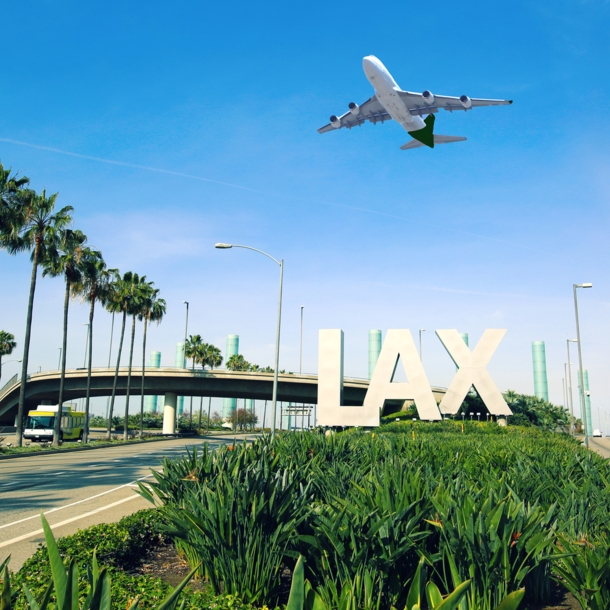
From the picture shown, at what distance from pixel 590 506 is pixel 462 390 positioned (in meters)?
30.3

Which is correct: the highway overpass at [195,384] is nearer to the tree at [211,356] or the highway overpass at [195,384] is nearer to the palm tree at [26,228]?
the tree at [211,356]

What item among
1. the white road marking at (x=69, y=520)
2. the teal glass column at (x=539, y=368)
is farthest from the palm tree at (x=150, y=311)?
the teal glass column at (x=539, y=368)

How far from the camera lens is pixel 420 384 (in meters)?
35.3

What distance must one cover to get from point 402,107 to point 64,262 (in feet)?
82.5

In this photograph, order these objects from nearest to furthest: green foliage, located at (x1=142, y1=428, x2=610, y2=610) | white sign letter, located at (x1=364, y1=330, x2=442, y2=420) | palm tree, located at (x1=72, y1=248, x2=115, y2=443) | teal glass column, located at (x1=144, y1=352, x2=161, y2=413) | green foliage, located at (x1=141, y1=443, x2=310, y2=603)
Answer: green foliage, located at (x1=142, y1=428, x2=610, y2=610) < green foliage, located at (x1=141, y1=443, x2=310, y2=603) < white sign letter, located at (x1=364, y1=330, x2=442, y2=420) < palm tree, located at (x1=72, y1=248, x2=115, y2=443) < teal glass column, located at (x1=144, y1=352, x2=161, y2=413)

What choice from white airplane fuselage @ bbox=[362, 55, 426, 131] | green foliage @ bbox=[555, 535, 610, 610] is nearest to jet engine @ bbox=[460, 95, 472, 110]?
white airplane fuselage @ bbox=[362, 55, 426, 131]

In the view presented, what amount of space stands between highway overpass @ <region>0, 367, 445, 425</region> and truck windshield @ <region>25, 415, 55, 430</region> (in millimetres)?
13235

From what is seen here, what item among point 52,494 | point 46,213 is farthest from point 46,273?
point 52,494

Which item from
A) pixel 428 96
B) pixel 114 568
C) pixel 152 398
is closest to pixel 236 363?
pixel 152 398

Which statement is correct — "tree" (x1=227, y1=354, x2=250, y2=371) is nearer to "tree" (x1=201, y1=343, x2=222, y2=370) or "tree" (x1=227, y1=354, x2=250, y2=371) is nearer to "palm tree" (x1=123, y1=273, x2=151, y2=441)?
"tree" (x1=201, y1=343, x2=222, y2=370)

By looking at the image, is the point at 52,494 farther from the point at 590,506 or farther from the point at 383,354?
the point at 383,354

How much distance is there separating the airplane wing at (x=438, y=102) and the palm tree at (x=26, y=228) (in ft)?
71.3

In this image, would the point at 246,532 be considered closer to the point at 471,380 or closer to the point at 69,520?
the point at 69,520

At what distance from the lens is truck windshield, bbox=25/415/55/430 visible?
4816cm
